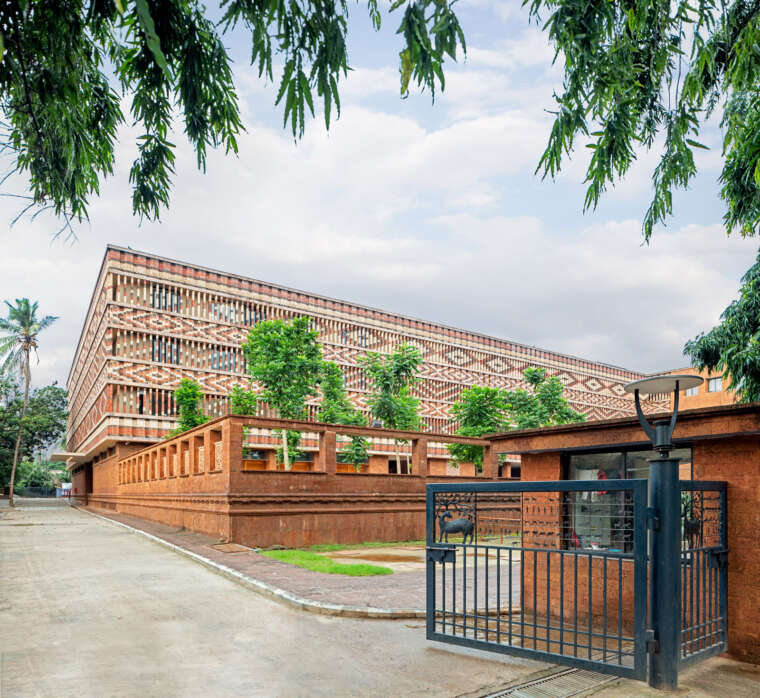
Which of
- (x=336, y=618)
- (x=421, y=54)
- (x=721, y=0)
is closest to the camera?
(x=421, y=54)

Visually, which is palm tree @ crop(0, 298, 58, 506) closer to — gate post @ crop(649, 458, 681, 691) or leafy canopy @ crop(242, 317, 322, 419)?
leafy canopy @ crop(242, 317, 322, 419)

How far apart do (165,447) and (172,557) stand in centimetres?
1295

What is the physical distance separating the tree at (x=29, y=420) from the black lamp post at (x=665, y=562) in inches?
2486

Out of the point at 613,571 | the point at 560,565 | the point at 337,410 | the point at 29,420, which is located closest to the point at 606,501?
the point at 613,571

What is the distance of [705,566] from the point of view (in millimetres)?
6344

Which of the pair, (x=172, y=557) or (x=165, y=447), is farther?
(x=165, y=447)

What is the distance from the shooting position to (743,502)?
6555 mm

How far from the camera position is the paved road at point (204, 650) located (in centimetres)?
577

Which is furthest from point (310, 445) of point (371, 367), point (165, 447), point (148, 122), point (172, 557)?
point (148, 122)

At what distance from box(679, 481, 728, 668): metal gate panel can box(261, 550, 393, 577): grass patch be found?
710 cm

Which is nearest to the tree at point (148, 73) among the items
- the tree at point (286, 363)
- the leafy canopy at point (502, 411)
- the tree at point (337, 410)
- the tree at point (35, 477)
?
the tree at point (286, 363)

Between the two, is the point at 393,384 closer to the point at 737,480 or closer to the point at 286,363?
the point at 286,363

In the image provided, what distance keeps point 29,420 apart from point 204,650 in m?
65.7

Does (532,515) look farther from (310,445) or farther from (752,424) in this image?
(310,445)
